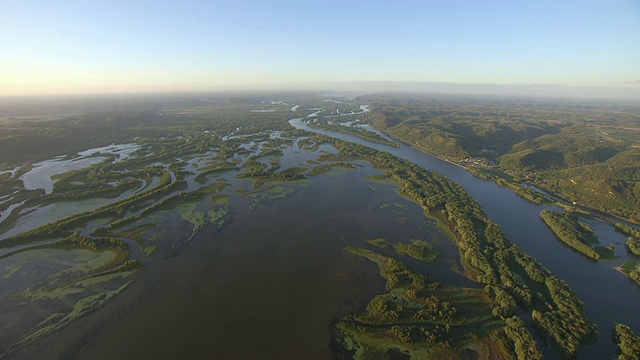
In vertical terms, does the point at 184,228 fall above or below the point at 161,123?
below

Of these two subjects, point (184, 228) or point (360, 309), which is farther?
point (184, 228)

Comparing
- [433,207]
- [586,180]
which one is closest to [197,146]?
[433,207]

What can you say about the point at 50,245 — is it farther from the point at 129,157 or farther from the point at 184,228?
the point at 129,157

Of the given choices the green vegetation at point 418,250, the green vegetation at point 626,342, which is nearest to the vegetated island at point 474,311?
the green vegetation at point 626,342

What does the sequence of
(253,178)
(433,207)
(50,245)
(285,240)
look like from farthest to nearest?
(253,178) → (433,207) → (285,240) → (50,245)

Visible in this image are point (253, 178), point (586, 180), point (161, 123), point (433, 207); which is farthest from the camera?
point (161, 123)
